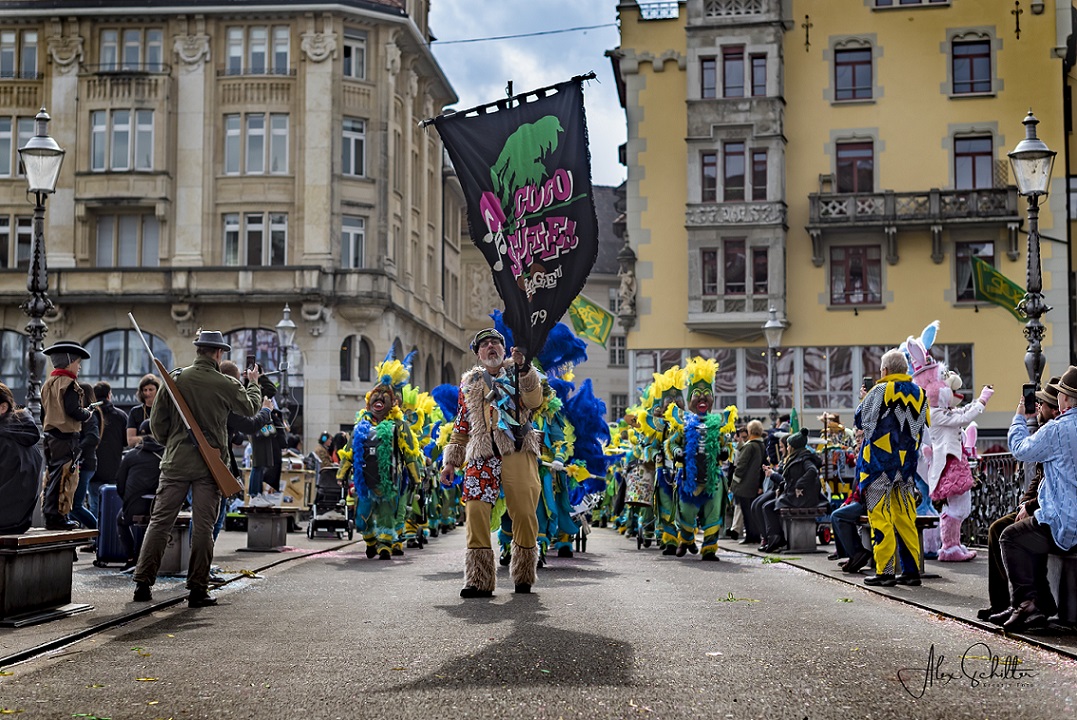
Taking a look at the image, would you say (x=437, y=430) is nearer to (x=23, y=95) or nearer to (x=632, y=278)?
(x=632, y=278)

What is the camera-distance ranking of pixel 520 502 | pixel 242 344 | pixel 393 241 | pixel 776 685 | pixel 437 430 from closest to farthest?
pixel 776 685 → pixel 520 502 → pixel 437 430 → pixel 242 344 → pixel 393 241

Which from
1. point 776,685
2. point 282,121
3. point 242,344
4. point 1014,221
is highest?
point 282,121

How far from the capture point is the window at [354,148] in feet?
161

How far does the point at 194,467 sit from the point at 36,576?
165 cm

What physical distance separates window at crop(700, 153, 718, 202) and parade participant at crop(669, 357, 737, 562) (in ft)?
84.6

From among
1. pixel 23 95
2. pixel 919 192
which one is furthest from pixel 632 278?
pixel 23 95

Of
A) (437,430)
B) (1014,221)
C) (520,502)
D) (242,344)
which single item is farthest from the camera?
(242,344)

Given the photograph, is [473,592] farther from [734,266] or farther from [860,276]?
[860,276]

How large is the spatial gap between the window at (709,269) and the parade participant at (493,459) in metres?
31.5

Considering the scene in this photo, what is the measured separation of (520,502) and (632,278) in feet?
107

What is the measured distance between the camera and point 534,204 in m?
10.8

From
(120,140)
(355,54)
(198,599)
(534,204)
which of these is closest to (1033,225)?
(534,204)

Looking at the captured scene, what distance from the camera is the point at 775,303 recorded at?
42062 mm

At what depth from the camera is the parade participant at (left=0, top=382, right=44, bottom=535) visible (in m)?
9.75
